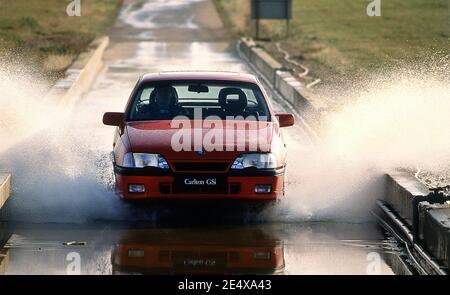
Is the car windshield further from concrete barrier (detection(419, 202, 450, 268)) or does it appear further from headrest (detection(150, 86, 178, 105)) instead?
concrete barrier (detection(419, 202, 450, 268))

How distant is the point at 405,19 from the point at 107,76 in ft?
80.6

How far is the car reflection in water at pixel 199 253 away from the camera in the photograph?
11.2 meters

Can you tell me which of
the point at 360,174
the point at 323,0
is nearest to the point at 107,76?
the point at 360,174

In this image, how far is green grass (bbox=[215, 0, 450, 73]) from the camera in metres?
40.3

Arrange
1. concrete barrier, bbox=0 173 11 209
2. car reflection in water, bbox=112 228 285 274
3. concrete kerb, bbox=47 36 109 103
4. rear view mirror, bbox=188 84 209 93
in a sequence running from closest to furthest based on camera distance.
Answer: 1. car reflection in water, bbox=112 228 285 274
2. concrete barrier, bbox=0 173 11 209
3. rear view mirror, bbox=188 84 209 93
4. concrete kerb, bbox=47 36 109 103

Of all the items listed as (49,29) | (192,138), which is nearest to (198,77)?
(192,138)

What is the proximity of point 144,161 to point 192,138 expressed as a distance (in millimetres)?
512

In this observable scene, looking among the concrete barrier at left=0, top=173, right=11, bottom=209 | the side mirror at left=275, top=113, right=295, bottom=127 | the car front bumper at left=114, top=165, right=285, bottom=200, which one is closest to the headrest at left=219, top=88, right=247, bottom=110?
the side mirror at left=275, top=113, right=295, bottom=127

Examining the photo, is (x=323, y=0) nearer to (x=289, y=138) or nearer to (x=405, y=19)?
(x=405, y=19)

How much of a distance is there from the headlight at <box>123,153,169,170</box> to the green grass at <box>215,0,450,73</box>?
21864 mm

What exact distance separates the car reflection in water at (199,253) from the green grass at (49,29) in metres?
20.7

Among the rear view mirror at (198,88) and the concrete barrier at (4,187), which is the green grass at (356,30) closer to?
the rear view mirror at (198,88)

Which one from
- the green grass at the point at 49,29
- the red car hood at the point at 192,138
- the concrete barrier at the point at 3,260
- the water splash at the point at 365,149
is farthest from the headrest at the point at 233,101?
the green grass at the point at 49,29

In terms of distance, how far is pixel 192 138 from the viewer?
13.6 metres
